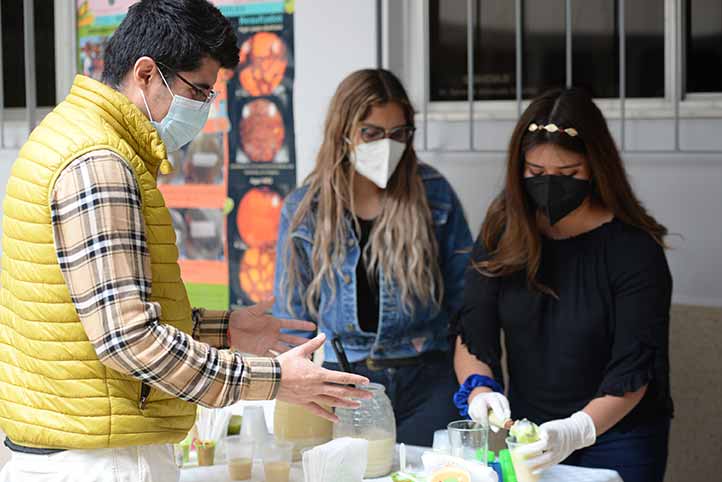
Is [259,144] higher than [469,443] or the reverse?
higher

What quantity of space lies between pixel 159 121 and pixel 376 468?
2.74ft

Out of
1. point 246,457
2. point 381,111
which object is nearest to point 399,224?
point 381,111

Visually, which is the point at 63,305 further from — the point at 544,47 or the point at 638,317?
the point at 544,47

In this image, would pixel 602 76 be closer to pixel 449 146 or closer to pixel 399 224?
pixel 449 146

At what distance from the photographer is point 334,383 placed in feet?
5.28

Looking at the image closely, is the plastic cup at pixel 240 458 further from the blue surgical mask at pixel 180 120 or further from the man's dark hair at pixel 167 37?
the man's dark hair at pixel 167 37

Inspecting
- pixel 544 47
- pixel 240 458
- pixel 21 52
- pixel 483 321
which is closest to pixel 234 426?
pixel 240 458

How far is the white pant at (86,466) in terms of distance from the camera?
1.53 meters

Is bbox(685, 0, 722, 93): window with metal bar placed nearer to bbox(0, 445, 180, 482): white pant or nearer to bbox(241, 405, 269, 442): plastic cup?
bbox(241, 405, 269, 442): plastic cup

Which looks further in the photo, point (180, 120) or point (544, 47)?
point (544, 47)

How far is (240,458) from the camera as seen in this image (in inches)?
78.0

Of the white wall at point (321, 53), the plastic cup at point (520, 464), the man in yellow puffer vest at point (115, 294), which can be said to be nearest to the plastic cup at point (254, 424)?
the man in yellow puffer vest at point (115, 294)

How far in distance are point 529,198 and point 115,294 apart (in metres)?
1.31

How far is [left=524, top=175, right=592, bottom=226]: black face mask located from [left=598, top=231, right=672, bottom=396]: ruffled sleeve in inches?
6.0
